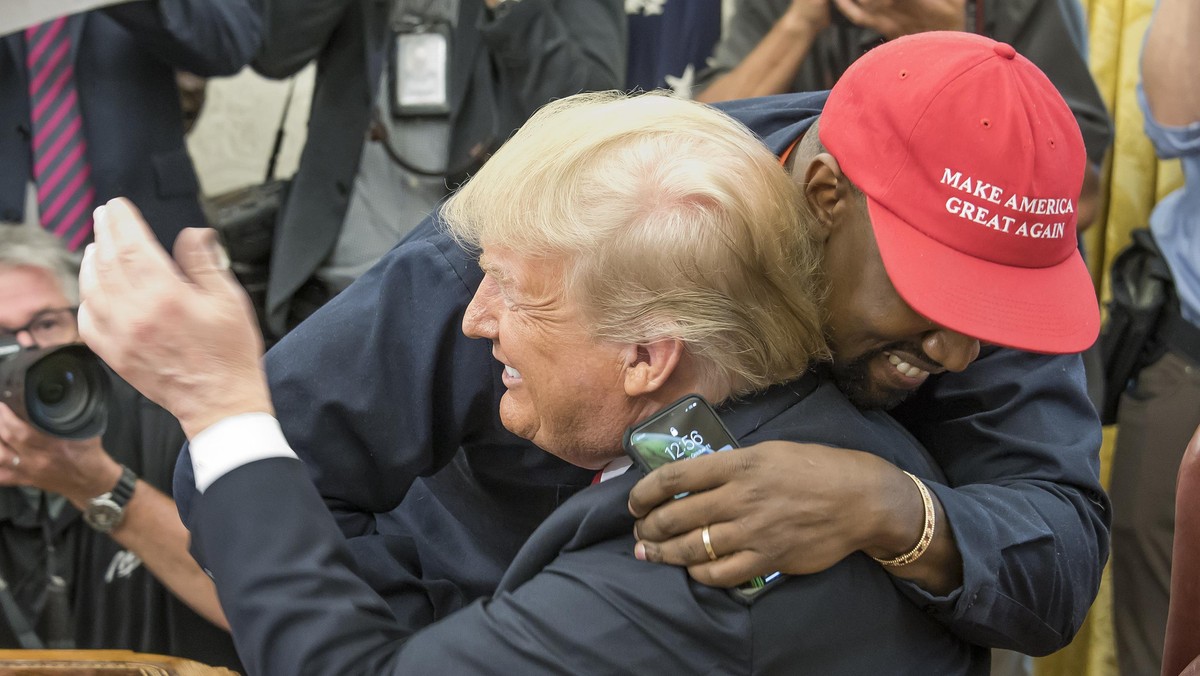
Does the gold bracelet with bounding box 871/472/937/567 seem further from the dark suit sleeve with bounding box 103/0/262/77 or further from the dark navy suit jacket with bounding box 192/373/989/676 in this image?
the dark suit sleeve with bounding box 103/0/262/77

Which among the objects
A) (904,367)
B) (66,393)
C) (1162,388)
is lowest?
(1162,388)

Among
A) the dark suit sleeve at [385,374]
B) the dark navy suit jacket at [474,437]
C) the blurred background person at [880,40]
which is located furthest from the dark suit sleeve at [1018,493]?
the blurred background person at [880,40]

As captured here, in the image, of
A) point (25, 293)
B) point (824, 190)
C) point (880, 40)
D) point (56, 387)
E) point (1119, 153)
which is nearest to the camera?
point (824, 190)

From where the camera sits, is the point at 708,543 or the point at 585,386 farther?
the point at 585,386

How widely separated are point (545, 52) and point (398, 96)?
0.33 meters

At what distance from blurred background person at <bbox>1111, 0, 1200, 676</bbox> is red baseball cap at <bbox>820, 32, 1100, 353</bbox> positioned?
1.47 m

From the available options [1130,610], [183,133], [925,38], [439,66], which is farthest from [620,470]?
[1130,610]

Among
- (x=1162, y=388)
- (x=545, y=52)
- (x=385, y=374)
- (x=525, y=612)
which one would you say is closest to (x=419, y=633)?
(x=525, y=612)

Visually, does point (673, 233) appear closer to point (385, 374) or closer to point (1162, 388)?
point (385, 374)

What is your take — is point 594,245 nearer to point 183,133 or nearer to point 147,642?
point 147,642

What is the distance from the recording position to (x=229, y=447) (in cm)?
116

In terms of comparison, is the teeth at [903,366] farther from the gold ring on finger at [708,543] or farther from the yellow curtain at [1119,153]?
the yellow curtain at [1119,153]

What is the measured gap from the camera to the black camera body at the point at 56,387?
2.10 m

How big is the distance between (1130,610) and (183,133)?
2291 mm
